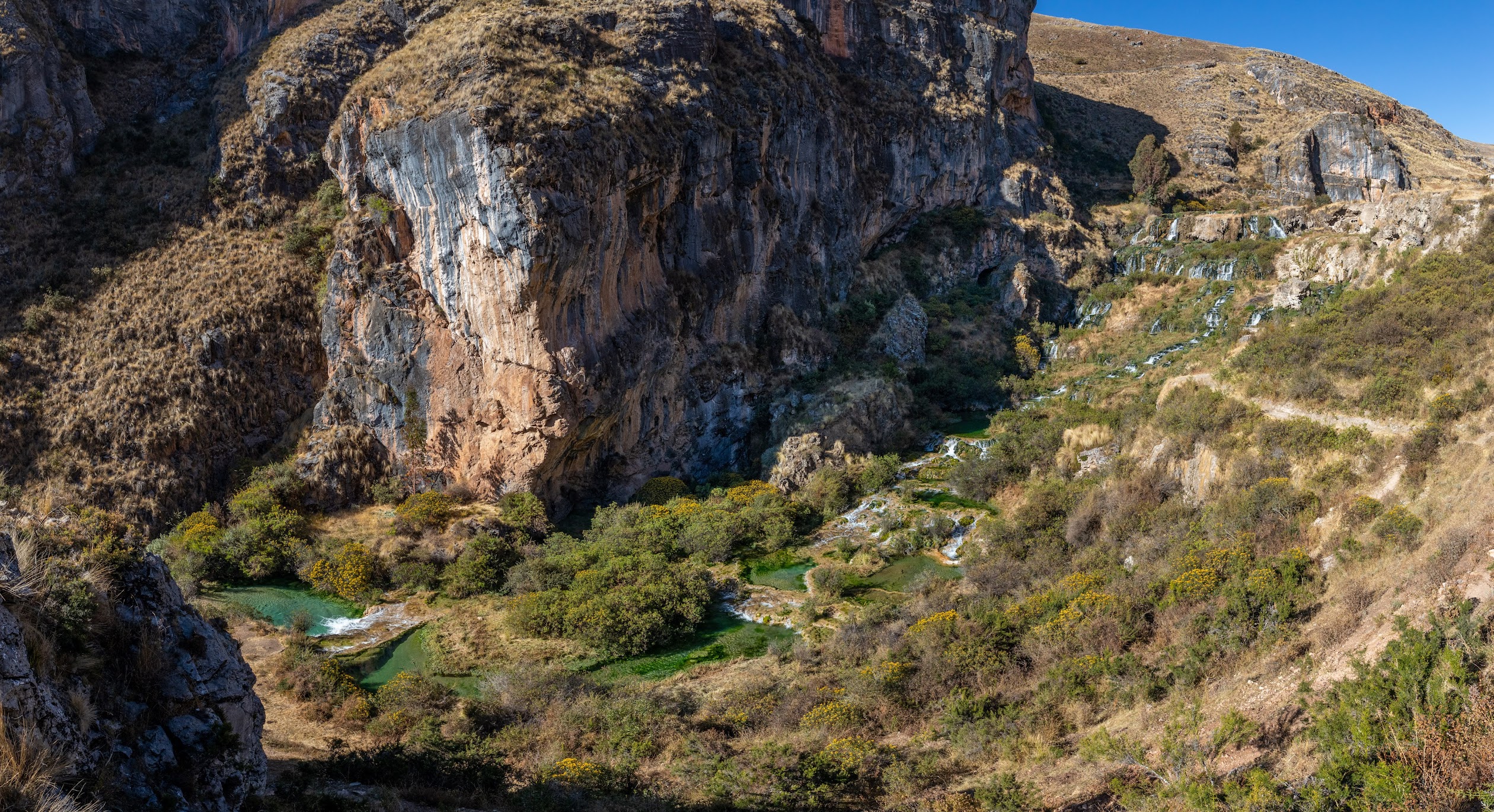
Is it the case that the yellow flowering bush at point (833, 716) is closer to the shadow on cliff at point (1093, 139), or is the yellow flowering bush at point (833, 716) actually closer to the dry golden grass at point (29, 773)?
the dry golden grass at point (29, 773)

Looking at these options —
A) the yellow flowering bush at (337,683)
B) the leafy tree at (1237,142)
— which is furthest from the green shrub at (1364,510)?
the leafy tree at (1237,142)

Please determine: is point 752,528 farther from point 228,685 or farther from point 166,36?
point 166,36

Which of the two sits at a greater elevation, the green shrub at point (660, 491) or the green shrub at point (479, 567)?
the green shrub at point (660, 491)

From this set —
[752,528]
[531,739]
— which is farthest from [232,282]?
[531,739]

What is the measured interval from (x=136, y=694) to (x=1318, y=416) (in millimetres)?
22875

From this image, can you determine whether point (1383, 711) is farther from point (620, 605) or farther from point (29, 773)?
point (620, 605)

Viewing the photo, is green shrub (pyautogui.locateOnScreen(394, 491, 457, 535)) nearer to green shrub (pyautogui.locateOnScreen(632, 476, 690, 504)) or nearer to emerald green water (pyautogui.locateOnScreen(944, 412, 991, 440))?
green shrub (pyautogui.locateOnScreen(632, 476, 690, 504))

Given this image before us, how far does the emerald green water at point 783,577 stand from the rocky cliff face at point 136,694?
17104mm

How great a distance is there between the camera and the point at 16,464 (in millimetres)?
25828

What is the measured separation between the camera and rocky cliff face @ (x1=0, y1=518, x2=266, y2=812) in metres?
5.87

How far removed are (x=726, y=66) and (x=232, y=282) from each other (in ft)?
72.7

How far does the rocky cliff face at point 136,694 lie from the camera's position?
5871mm

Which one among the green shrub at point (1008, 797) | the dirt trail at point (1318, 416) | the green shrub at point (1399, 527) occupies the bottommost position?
the green shrub at point (1008, 797)

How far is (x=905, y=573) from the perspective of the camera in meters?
24.5
